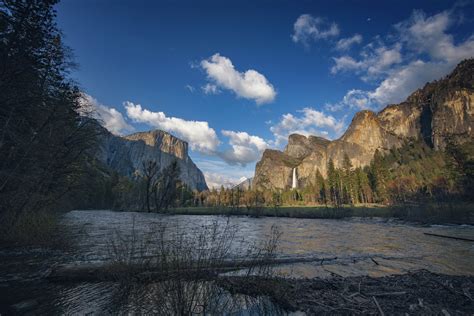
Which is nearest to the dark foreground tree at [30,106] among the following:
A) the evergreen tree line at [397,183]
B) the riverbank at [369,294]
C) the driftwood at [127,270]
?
the driftwood at [127,270]

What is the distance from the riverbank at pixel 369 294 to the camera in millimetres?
5090

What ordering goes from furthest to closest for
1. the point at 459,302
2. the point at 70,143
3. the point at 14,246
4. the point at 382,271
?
the point at 70,143 < the point at 14,246 < the point at 382,271 < the point at 459,302

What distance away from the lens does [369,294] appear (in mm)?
6023

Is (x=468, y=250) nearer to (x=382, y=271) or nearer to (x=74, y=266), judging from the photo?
(x=382, y=271)

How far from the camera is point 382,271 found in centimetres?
954

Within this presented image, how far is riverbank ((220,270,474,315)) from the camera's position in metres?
5.09

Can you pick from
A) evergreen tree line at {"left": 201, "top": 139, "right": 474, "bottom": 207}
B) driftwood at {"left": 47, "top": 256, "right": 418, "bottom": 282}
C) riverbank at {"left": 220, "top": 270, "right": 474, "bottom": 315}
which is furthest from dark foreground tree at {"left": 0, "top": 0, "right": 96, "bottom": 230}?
evergreen tree line at {"left": 201, "top": 139, "right": 474, "bottom": 207}

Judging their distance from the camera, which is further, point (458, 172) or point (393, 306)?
point (458, 172)

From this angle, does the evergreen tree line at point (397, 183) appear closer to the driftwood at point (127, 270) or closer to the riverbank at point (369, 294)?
the riverbank at point (369, 294)

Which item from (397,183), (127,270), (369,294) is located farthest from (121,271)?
(397,183)

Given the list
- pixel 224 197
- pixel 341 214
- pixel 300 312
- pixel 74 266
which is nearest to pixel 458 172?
pixel 341 214

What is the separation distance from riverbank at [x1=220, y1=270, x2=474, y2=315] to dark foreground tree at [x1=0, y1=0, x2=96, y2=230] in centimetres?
1112

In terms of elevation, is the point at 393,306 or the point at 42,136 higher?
the point at 42,136

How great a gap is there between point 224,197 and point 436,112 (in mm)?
177531
